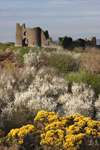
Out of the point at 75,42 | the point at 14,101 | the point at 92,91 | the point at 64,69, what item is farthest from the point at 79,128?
the point at 75,42

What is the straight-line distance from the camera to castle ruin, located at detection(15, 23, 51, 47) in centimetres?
4384

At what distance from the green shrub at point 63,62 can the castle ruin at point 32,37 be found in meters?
30.8

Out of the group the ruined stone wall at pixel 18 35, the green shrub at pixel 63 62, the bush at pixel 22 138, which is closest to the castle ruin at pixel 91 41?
the ruined stone wall at pixel 18 35

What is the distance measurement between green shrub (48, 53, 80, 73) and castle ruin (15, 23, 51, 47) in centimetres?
3078

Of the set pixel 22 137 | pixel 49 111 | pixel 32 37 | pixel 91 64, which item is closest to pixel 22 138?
pixel 22 137

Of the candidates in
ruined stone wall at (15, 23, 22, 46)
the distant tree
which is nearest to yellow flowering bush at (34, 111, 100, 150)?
the distant tree

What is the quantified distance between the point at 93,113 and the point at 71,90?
4.11 ft

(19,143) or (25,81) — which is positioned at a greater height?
(25,81)

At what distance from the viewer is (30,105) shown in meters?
6.82

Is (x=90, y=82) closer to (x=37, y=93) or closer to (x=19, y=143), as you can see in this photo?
(x=37, y=93)

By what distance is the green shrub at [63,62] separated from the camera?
39.4ft

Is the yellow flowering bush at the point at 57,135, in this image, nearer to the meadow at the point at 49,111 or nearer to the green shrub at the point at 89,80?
the meadow at the point at 49,111

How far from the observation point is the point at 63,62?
484 inches

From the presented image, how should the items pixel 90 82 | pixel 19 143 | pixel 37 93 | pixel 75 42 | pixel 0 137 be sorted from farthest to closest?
pixel 75 42 < pixel 90 82 < pixel 37 93 < pixel 0 137 < pixel 19 143
